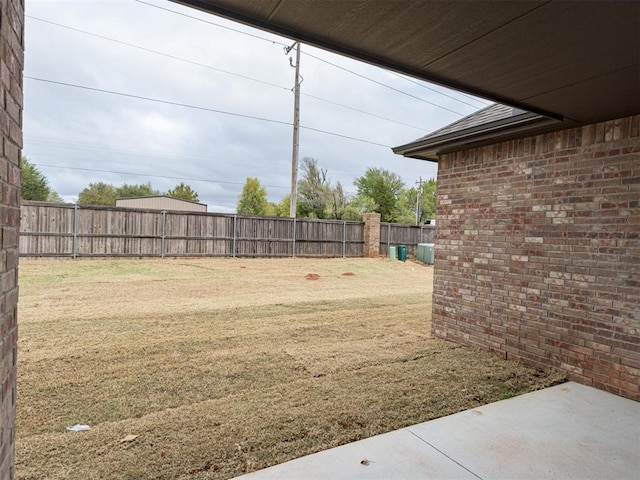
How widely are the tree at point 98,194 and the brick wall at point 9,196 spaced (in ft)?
148

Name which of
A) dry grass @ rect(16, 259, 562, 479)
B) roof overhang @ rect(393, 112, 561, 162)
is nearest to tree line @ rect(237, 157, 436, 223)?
dry grass @ rect(16, 259, 562, 479)

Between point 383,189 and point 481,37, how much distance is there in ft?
122

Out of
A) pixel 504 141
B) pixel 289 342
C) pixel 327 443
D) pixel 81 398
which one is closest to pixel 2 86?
pixel 327 443

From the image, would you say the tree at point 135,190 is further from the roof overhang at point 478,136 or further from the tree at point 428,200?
the roof overhang at point 478,136

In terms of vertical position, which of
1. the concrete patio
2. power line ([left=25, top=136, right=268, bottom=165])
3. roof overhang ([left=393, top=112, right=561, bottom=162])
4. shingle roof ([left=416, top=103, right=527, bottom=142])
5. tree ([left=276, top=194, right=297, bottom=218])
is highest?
power line ([left=25, top=136, right=268, bottom=165])

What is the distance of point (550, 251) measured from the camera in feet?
12.7

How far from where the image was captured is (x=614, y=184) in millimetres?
3385

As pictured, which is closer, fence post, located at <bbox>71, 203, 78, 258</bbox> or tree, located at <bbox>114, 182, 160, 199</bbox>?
fence post, located at <bbox>71, 203, 78, 258</bbox>

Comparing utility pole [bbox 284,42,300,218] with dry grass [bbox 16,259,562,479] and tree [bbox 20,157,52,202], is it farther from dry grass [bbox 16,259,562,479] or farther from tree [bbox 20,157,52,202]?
tree [bbox 20,157,52,202]

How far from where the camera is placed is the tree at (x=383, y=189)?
38.4 metres

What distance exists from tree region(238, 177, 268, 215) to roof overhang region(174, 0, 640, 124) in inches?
1695

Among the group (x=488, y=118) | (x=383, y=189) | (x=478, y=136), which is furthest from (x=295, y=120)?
(x=383, y=189)

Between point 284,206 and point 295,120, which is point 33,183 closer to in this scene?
point 295,120

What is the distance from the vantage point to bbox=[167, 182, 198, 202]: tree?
161ft
